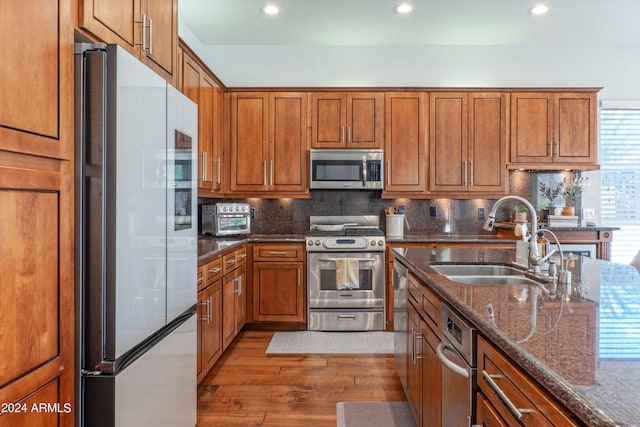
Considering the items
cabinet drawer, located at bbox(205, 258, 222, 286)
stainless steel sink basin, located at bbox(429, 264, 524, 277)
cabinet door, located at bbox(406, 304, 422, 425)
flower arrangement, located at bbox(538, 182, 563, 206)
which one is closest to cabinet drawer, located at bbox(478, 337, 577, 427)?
cabinet door, located at bbox(406, 304, 422, 425)

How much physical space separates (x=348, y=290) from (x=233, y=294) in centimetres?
111

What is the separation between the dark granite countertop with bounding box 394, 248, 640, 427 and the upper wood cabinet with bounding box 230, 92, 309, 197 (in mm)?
Result: 2645

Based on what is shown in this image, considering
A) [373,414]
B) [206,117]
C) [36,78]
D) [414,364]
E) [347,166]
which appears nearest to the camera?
[36,78]

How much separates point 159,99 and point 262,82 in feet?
9.97

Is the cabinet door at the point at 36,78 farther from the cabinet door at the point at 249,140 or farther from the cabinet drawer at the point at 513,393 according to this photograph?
the cabinet door at the point at 249,140

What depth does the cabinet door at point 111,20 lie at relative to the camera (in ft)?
4.47

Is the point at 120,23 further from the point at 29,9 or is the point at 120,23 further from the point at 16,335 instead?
the point at 16,335

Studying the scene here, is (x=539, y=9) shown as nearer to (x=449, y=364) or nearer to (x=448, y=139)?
(x=448, y=139)

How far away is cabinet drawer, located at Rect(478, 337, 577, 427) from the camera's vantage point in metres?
0.78

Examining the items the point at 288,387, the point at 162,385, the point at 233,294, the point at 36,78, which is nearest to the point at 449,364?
the point at 162,385

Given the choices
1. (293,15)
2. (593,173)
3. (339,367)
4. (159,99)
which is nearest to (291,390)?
(339,367)

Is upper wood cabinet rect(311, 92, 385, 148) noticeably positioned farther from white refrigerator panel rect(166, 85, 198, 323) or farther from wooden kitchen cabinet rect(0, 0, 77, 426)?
wooden kitchen cabinet rect(0, 0, 77, 426)

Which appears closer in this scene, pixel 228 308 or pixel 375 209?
pixel 228 308

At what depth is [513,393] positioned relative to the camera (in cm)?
94
